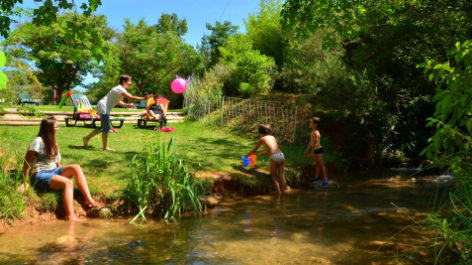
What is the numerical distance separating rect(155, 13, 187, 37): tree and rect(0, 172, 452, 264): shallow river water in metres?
36.8

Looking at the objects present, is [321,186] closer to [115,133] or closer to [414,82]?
[414,82]

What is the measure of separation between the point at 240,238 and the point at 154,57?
2522cm

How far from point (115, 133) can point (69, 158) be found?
14.5 feet

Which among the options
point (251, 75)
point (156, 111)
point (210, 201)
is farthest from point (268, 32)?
point (210, 201)

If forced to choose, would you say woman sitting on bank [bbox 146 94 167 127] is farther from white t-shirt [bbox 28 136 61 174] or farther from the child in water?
white t-shirt [bbox 28 136 61 174]

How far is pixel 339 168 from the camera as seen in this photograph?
1180 centimetres

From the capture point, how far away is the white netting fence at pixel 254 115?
14.0 meters

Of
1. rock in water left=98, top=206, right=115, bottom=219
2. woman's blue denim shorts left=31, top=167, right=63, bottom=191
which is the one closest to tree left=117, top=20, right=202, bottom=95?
woman's blue denim shorts left=31, top=167, right=63, bottom=191

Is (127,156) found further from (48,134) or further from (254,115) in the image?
(254,115)

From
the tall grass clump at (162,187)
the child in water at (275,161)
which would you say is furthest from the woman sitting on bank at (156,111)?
the tall grass clump at (162,187)

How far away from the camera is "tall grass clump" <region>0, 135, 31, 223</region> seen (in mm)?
5965

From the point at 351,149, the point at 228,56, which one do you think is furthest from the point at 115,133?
the point at 228,56

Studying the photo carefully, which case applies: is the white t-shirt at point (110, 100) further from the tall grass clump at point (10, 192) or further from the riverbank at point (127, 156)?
the tall grass clump at point (10, 192)

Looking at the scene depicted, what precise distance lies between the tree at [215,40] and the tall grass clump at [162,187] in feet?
→ 67.4
